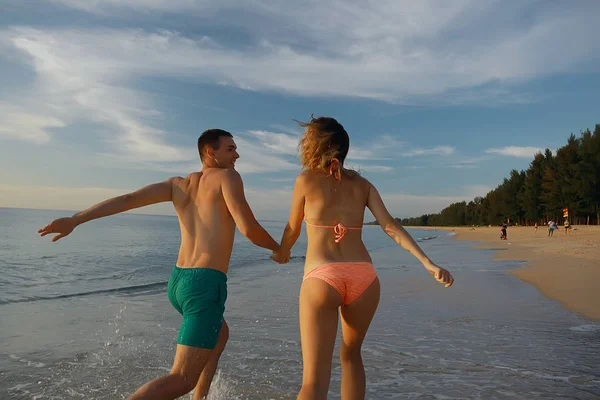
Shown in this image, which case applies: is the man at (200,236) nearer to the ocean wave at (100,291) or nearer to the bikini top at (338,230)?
the bikini top at (338,230)

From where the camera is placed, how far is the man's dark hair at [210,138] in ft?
11.3

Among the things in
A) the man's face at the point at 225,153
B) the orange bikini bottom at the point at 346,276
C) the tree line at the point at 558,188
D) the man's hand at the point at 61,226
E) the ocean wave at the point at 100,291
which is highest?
the tree line at the point at 558,188

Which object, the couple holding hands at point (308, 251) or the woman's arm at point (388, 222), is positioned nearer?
the couple holding hands at point (308, 251)

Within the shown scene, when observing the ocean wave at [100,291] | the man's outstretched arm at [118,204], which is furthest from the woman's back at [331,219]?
the ocean wave at [100,291]

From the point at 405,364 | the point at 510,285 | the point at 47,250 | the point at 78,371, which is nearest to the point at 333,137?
the point at 405,364

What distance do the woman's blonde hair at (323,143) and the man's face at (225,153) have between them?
0.56 m

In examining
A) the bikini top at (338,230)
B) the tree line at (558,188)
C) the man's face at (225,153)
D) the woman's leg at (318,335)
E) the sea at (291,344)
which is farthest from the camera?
the tree line at (558,188)

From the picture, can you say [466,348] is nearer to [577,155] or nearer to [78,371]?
[78,371]

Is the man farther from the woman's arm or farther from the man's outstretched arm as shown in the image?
the woman's arm

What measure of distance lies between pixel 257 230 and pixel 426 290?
27.9ft

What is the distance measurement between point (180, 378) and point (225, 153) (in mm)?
1462

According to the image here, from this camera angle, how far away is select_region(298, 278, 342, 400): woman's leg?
9.37ft

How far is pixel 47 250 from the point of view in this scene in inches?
874

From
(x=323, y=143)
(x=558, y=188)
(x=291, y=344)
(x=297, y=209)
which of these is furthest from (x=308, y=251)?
(x=558, y=188)
